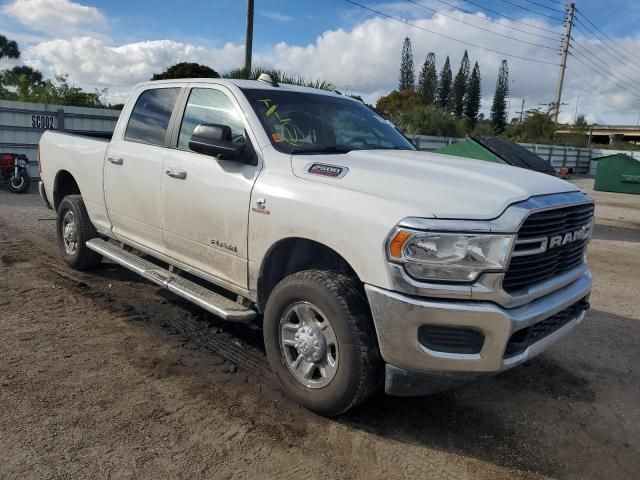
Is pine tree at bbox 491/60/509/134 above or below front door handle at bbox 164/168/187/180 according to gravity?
above

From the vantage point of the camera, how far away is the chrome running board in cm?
371

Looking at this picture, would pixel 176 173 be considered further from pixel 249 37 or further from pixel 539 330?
pixel 249 37

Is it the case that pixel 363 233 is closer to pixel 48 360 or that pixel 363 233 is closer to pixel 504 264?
pixel 504 264

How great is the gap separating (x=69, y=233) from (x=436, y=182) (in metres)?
4.53

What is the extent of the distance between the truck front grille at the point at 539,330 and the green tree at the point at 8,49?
5125 cm

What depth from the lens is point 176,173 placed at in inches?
163

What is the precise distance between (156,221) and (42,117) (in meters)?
10.1

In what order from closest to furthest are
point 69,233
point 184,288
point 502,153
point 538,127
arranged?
point 184,288, point 69,233, point 502,153, point 538,127

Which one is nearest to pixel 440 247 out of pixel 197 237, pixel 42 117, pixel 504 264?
pixel 504 264

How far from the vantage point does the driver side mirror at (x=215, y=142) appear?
3537mm

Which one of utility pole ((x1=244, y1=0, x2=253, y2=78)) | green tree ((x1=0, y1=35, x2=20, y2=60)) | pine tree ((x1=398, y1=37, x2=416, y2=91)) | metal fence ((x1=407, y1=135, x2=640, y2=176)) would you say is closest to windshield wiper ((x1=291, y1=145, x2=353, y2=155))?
utility pole ((x1=244, y1=0, x2=253, y2=78))

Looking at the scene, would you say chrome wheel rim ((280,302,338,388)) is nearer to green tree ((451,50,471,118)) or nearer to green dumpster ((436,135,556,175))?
green dumpster ((436,135,556,175))

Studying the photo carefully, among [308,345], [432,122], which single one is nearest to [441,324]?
[308,345]

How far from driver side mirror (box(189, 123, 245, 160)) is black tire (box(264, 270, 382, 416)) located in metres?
0.93
